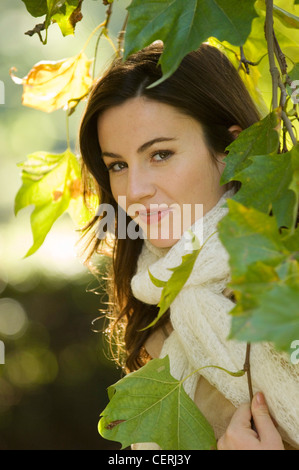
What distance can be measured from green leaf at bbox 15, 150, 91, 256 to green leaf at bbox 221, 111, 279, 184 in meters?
0.54

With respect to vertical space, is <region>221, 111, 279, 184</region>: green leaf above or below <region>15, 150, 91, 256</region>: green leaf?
above

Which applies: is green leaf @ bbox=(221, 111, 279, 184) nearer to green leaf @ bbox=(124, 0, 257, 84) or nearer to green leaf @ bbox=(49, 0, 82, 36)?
green leaf @ bbox=(124, 0, 257, 84)

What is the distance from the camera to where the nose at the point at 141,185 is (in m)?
1.00

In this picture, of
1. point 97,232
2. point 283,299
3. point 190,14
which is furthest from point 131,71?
point 283,299

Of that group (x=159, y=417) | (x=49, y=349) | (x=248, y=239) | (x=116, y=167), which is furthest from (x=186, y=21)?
(x=49, y=349)

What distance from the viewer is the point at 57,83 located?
1074 mm

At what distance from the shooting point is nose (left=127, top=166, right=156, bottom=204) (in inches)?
39.4

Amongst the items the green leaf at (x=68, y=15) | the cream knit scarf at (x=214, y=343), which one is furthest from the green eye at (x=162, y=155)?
the green leaf at (x=68, y=15)

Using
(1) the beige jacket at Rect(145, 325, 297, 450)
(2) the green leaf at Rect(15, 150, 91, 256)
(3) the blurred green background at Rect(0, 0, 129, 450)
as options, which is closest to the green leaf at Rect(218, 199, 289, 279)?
(1) the beige jacket at Rect(145, 325, 297, 450)

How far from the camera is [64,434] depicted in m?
3.00

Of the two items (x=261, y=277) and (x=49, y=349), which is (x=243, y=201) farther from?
(x=49, y=349)

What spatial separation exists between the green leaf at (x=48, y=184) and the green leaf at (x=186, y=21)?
23.6 inches

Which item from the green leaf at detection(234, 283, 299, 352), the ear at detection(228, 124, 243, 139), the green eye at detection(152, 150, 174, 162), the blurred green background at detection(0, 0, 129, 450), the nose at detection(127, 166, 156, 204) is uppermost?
the green leaf at detection(234, 283, 299, 352)

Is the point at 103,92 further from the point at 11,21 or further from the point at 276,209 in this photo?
the point at 11,21
